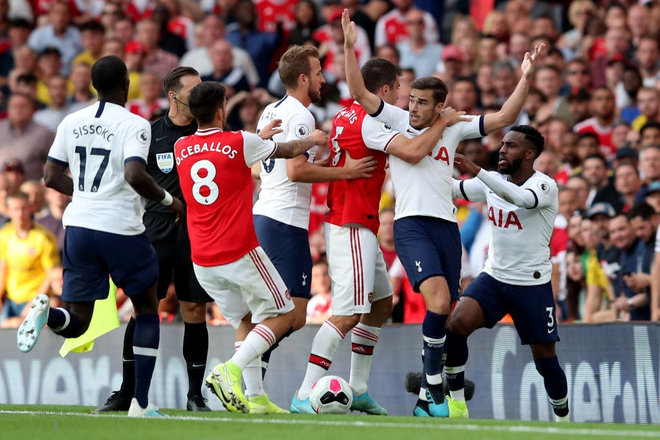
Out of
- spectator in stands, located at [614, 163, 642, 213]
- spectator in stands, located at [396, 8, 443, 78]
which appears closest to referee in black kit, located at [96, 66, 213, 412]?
spectator in stands, located at [614, 163, 642, 213]

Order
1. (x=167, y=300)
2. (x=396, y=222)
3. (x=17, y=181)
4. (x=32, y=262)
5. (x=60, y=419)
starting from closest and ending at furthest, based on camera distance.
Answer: (x=60, y=419) < (x=396, y=222) < (x=167, y=300) < (x=32, y=262) < (x=17, y=181)

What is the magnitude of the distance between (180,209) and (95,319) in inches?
59.0

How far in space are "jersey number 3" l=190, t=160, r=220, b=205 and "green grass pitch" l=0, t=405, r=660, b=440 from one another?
156cm

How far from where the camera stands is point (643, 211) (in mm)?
10539

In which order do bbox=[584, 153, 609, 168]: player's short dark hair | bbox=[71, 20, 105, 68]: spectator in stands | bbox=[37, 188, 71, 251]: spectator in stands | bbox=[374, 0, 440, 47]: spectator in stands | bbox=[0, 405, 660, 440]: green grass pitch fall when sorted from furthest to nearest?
bbox=[71, 20, 105, 68]: spectator in stands, bbox=[374, 0, 440, 47]: spectator in stands, bbox=[37, 188, 71, 251]: spectator in stands, bbox=[584, 153, 609, 168]: player's short dark hair, bbox=[0, 405, 660, 440]: green grass pitch

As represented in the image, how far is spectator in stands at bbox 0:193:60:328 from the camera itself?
42.4 feet

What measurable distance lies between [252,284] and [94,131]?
5.06 ft

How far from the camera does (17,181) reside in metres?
14.4

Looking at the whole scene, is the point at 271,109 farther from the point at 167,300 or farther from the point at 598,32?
the point at 598,32

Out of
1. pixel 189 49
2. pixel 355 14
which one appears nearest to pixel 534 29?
pixel 355 14

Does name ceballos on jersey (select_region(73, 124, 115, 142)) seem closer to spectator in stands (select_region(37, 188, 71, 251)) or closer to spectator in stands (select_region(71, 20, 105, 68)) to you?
spectator in stands (select_region(37, 188, 71, 251))

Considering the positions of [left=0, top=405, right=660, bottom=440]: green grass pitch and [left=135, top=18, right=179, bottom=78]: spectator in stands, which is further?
[left=135, top=18, right=179, bottom=78]: spectator in stands

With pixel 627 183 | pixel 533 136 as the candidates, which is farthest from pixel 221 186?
pixel 627 183

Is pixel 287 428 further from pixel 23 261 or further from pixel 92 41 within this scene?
pixel 92 41
